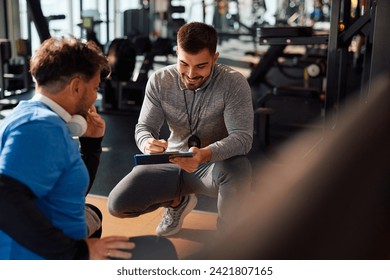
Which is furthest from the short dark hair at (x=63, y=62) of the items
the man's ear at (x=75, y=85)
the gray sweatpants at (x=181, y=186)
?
the gray sweatpants at (x=181, y=186)

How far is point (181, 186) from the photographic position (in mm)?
1811

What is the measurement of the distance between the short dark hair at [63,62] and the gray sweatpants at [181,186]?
75cm

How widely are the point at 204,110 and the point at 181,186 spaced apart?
0.29m

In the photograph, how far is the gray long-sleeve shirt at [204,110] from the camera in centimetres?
176

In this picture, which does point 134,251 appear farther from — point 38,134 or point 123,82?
point 123,82

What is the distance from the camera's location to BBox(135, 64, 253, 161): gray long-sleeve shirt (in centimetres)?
176

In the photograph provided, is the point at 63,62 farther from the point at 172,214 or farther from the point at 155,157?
the point at 172,214

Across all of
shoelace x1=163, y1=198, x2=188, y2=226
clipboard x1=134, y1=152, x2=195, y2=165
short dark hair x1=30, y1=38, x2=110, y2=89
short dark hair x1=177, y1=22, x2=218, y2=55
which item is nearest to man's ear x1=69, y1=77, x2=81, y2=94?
short dark hair x1=30, y1=38, x2=110, y2=89

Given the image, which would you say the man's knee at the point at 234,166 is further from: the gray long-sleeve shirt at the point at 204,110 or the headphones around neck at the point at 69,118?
the headphones around neck at the point at 69,118

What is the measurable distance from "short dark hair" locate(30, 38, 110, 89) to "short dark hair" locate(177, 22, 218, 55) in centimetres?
62

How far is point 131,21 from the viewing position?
23.6 ft

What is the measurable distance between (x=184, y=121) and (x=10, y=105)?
2942 millimetres

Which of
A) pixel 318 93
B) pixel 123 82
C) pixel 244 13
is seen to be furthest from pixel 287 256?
pixel 244 13

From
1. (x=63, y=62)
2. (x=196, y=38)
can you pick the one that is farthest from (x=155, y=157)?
(x=63, y=62)
